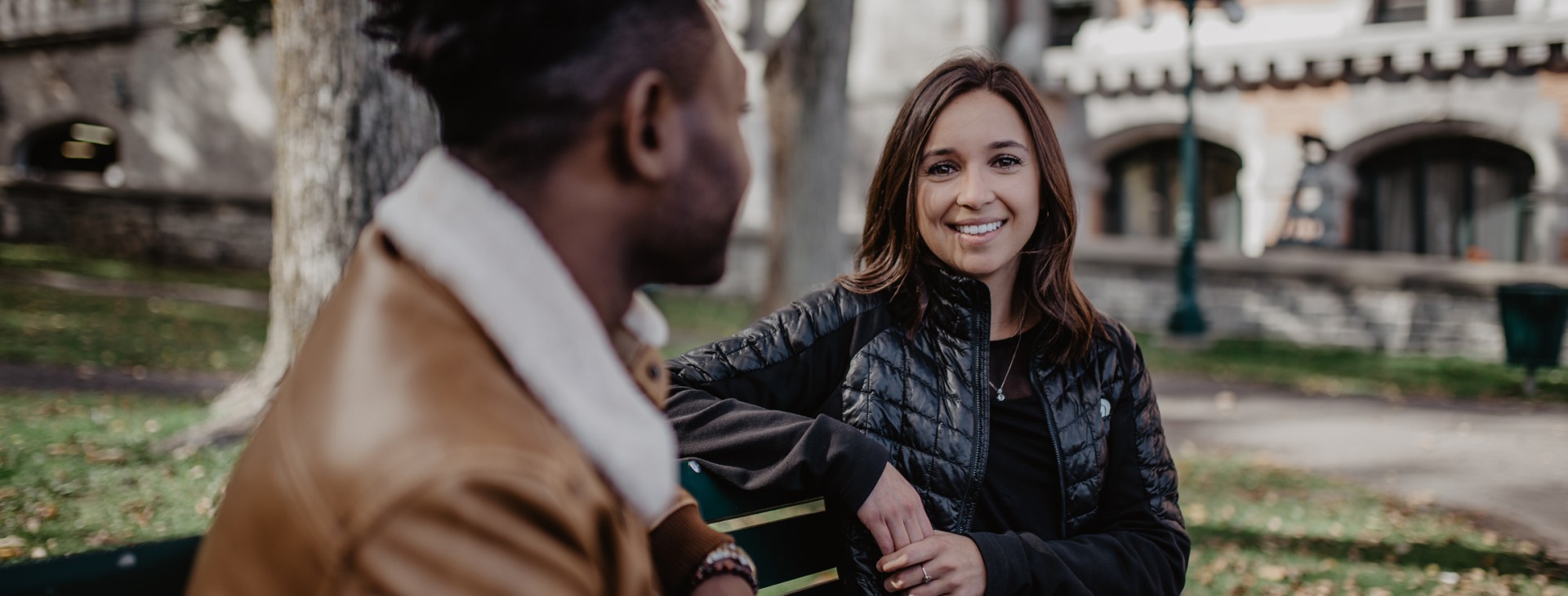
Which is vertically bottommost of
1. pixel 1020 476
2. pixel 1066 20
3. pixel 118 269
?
pixel 118 269

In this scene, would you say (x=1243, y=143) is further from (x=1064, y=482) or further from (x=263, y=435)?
(x=263, y=435)

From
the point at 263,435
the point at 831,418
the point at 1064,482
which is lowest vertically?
the point at 1064,482

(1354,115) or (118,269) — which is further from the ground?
(1354,115)

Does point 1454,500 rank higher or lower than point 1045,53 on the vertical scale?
lower

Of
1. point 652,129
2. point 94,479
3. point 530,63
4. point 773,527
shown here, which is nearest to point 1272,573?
point 773,527

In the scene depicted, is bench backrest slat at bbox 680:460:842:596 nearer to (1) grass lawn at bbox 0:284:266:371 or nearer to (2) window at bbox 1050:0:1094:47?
(1) grass lawn at bbox 0:284:266:371

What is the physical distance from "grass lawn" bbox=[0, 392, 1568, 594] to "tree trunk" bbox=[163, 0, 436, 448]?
1012 mm

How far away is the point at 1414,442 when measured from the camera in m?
8.09

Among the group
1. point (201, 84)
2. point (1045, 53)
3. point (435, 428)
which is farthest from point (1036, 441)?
point (201, 84)

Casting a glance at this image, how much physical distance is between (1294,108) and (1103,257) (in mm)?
4250

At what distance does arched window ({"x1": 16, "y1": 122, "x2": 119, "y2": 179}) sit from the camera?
963 inches

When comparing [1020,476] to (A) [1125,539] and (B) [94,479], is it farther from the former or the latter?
(B) [94,479]

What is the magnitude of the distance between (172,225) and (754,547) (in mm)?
21352

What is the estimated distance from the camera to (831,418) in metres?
2.07
